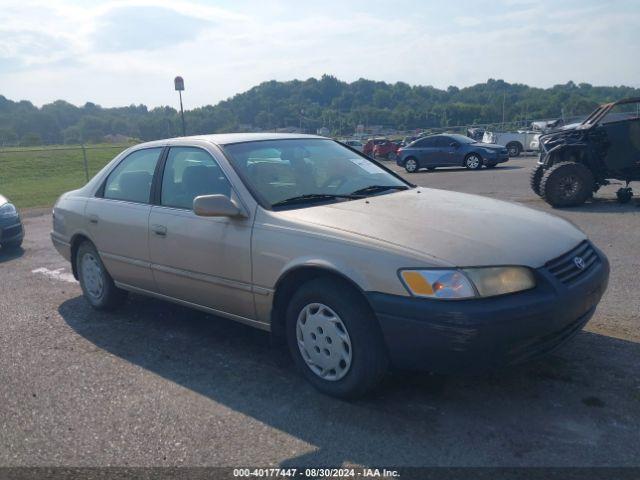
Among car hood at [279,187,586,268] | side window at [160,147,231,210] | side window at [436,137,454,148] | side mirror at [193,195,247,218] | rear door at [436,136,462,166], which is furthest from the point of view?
side window at [436,137,454,148]

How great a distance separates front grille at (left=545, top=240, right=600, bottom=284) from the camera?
11.4 feet

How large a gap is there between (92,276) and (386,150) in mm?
29950

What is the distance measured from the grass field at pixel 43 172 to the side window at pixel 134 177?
12074 millimetres

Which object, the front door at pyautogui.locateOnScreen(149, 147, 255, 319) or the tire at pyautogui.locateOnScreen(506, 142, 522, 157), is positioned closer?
the front door at pyautogui.locateOnScreen(149, 147, 255, 319)

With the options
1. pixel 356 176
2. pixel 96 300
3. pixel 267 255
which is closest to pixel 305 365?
pixel 267 255

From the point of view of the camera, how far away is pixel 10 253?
909 centimetres

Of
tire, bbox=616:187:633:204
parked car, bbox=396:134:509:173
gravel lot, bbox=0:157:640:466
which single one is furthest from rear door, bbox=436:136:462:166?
gravel lot, bbox=0:157:640:466

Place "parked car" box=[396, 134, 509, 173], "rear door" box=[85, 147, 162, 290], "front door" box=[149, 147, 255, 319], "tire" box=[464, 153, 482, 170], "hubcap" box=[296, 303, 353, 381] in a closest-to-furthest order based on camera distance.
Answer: "hubcap" box=[296, 303, 353, 381] < "front door" box=[149, 147, 255, 319] < "rear door" box=[85, 147, 162, 290] < "parked car" box=[396, 134, 509, 173] < "tire" box=[464, 153, 482, 170]

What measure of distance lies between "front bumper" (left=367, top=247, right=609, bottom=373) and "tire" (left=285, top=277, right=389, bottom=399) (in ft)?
0.39

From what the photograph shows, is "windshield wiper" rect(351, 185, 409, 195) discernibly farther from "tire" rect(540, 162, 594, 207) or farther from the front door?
"tire" rect(540, 162, 594, 207)

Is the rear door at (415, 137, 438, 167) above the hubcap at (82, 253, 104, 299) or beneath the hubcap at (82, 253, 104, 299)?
beneath

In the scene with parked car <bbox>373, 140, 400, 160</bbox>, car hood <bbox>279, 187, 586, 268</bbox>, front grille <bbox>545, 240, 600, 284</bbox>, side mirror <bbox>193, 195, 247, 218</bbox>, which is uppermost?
side mirror <bbox>193, 195, 247, 218</bbox>

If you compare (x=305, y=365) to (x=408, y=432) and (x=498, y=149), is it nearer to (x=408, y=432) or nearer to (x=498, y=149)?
(x=408, y=432)

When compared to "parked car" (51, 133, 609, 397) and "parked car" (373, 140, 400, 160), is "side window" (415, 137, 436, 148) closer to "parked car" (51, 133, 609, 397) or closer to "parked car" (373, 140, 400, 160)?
"parked car" (373, 140, 400, 160)
